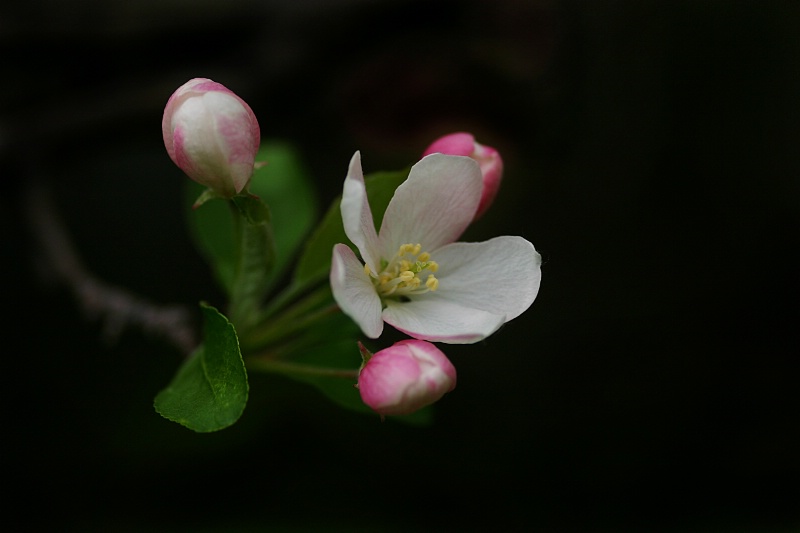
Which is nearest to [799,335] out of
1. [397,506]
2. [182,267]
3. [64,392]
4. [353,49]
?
[397,506]

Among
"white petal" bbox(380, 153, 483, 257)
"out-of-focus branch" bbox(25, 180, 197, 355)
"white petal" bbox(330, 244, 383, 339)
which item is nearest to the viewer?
"white petal" bbox(330, 244, 383, 339)

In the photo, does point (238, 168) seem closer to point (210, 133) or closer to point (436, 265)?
point (210, 133)

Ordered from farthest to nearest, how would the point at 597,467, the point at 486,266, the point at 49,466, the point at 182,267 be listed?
the point at 597,467 < the point at 182,267 < the point at 49,466 < the point at 486,266

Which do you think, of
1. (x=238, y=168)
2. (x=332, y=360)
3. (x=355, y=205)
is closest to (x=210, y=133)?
(x=238, y=168)

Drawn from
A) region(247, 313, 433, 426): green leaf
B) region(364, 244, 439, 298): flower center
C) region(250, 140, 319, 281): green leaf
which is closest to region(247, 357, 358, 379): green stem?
region(247, 313, 433, 426): green leaf

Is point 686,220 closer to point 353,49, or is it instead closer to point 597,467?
point 597,467

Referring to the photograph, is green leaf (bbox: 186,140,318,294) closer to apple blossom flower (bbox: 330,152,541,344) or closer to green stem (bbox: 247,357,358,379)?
green stem (bbox: 247,357,358,379)

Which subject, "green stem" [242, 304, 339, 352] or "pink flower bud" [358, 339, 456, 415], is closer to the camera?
"pink flower bud" [358, 339, 456, 415]
